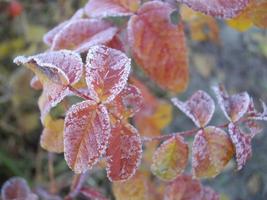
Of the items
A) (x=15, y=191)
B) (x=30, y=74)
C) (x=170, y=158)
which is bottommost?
(x=30, y=74)

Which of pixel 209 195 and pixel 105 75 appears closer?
pixel 105 75

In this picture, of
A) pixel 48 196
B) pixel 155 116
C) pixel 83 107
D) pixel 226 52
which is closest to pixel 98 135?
pixel 83 107

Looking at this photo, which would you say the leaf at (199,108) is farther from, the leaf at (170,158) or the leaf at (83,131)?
the leaf at (83,131)

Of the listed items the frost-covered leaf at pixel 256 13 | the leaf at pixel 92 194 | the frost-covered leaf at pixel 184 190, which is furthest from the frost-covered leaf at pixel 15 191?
the frost-covered leaf at pixel 256 13

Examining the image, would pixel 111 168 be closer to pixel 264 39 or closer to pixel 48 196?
pixel 48 196

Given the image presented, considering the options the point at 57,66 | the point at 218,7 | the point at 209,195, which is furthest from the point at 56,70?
the point at 209,195

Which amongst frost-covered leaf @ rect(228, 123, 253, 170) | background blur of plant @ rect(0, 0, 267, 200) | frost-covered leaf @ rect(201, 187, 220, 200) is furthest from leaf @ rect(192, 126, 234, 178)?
background blur of plant @ rect(0, 0, 267, 200)

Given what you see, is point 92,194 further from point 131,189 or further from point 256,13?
Answer: point 256,13
